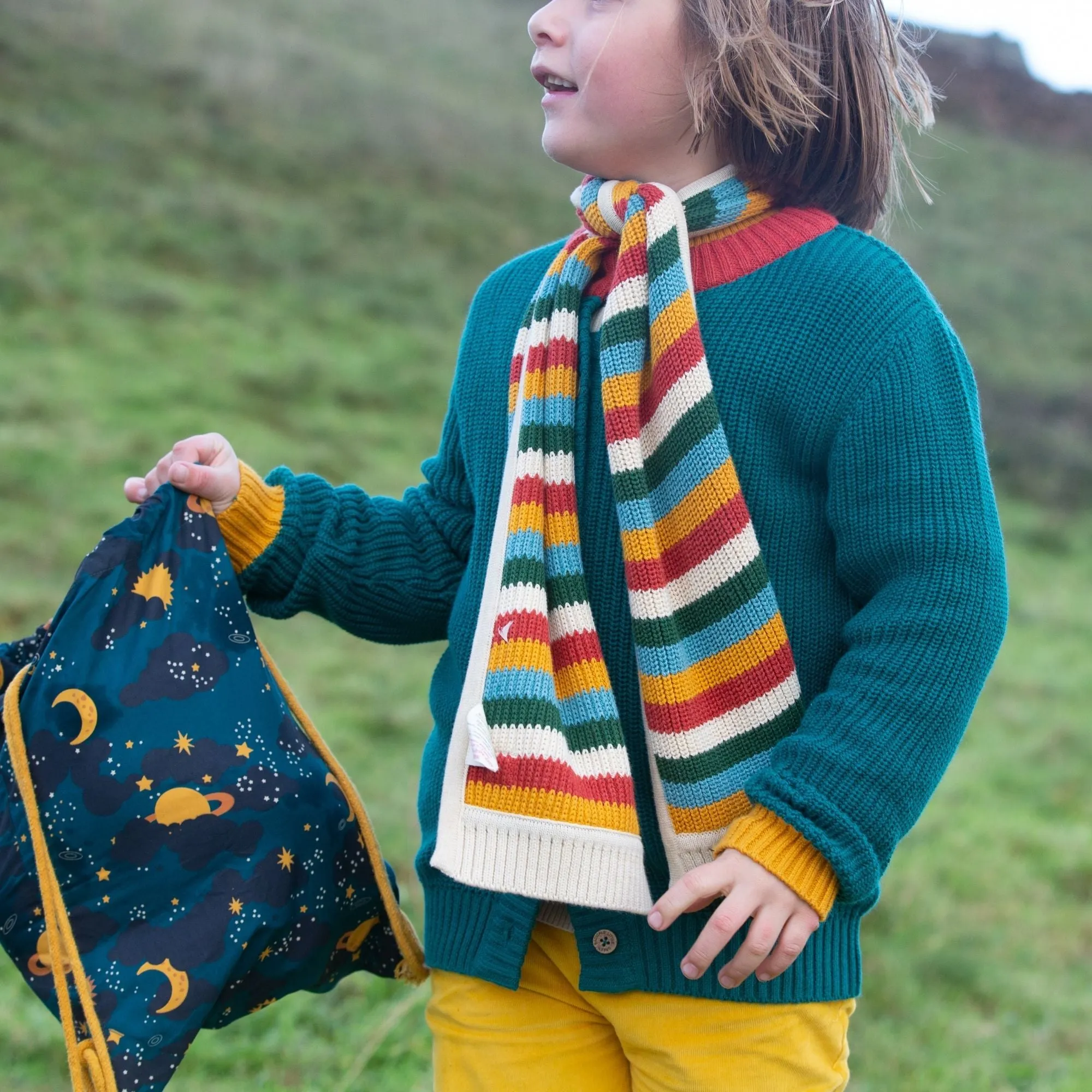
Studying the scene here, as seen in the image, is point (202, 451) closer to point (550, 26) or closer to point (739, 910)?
point (550, 26)

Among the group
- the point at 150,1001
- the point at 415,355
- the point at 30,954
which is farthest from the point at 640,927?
the point at 415,355

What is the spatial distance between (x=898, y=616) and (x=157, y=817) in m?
0.81

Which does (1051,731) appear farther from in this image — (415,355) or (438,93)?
(438,93)

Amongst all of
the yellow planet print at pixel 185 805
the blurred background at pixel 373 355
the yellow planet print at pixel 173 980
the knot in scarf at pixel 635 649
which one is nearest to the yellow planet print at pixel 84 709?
the yellow planet print at pixel 185 805

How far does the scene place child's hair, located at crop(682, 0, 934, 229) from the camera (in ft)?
4.45

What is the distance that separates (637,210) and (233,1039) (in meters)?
1.94

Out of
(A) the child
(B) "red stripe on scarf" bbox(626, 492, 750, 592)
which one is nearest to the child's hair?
(A) the child

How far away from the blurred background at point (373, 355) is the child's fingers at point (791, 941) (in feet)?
1.25

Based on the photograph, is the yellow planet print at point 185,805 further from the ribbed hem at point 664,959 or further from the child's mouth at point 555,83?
the child's mouth at point 555,83

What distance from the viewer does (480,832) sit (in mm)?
1237

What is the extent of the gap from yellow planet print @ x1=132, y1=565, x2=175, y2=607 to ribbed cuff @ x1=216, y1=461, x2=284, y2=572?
0.13 metres

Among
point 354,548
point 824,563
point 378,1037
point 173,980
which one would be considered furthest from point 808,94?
point 378,1037

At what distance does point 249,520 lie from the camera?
156cm

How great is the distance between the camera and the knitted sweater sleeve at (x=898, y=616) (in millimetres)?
1168
